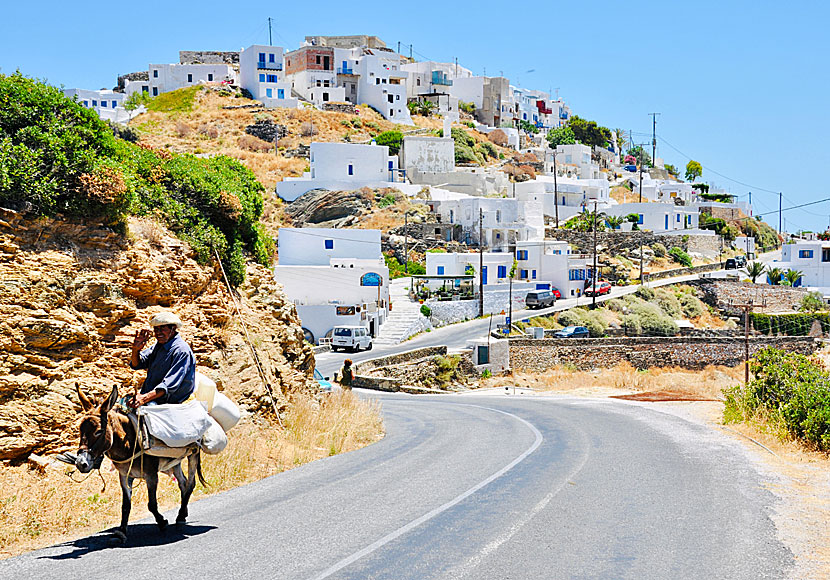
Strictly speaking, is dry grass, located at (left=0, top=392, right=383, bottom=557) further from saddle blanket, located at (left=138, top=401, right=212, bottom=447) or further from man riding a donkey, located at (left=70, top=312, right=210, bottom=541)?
saddle blanket, located at (left=138, top=401, right=212, bottom=447)

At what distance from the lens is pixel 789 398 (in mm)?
15688

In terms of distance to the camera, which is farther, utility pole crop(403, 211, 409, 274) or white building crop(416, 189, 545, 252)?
white building crop(416, 189, 545, 252)

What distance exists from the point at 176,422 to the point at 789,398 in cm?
1257

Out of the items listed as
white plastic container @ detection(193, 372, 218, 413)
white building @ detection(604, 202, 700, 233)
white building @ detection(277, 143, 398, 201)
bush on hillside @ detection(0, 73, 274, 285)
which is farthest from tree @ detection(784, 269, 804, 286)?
white plastic container @ detection(193, 372, 218, 413)

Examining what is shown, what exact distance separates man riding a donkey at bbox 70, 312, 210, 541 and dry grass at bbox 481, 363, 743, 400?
1186 inches

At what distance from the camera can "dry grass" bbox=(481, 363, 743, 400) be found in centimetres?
3841

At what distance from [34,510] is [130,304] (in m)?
4.58

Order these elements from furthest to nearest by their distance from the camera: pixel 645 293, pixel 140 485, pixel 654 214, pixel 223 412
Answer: pixel 654 214 < pixel 645 293 < pixel 140 485 < pixel 223 412

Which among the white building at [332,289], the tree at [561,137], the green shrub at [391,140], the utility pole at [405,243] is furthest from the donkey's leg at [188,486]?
the tree at [561,137]

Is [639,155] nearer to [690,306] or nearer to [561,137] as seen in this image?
[561,137]

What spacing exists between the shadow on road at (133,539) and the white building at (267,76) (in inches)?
4465

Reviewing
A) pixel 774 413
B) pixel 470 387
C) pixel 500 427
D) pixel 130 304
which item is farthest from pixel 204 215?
pixel 470 387

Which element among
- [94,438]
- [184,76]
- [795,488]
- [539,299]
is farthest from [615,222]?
[94,438]

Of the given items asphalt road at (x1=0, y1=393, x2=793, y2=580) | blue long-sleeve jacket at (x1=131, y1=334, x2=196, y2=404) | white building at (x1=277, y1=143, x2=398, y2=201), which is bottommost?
asphalt road at (x1=0, y1=393, x2=793, y2=580)
